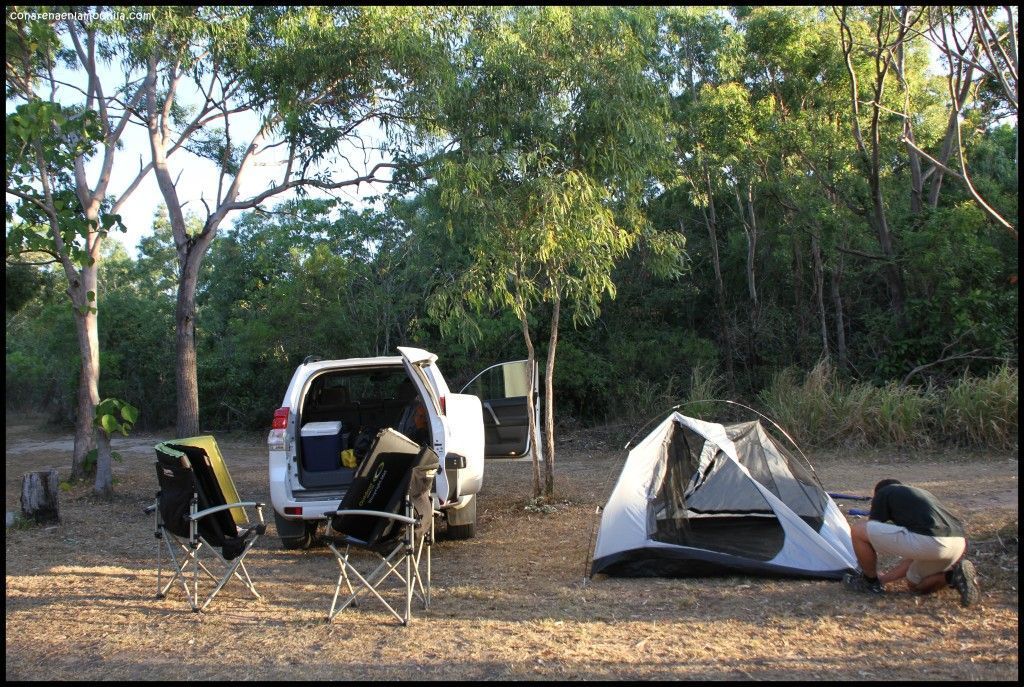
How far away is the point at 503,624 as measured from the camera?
5250 millimetres

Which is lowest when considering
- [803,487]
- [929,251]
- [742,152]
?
[803,487]

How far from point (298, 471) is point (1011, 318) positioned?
1188cm

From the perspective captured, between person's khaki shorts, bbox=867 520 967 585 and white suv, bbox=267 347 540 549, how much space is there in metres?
2.96

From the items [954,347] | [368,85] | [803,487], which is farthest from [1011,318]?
[368,85]

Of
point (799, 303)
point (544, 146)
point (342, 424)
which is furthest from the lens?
point (799, 303)

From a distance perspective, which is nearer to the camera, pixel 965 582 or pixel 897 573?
pixel 965 582

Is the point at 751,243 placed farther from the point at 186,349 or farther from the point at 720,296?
the point at 186,349

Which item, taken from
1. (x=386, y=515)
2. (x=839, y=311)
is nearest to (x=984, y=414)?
(x=839, y=311)

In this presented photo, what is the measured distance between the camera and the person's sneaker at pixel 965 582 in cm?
541

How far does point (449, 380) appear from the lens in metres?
17.0

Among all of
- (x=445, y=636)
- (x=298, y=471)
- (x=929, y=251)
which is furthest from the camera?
(x=929, y=251)

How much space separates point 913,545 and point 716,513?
2.24m

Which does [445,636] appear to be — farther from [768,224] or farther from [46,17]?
[768,224]

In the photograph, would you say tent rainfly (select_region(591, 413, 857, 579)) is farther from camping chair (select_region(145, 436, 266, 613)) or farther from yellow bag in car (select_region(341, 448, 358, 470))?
camping chair (select_region(145, 436, 266, 613))
